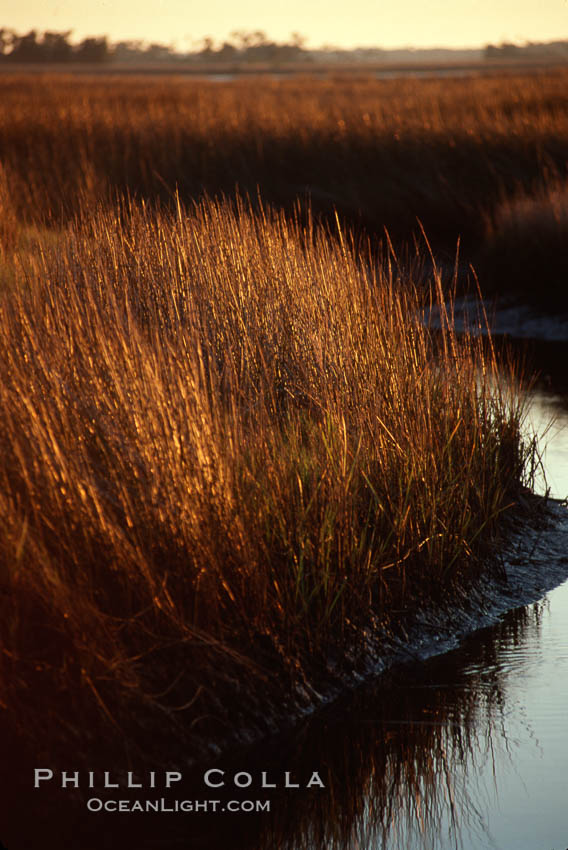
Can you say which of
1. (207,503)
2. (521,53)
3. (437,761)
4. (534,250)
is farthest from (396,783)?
(521,53)

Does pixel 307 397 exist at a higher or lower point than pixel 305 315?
lower

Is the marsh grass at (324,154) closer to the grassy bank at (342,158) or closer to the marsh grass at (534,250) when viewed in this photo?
the grassy bank at (342,158)

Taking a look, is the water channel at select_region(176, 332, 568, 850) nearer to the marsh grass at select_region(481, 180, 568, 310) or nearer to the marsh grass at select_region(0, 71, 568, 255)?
the marsh grass at select_region(481, 180, 568, 310)

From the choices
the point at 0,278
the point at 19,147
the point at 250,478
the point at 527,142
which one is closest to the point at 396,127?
the point at 527,142

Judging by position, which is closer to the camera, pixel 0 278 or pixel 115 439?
pixel 115 439

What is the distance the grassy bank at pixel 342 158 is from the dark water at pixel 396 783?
24.9 feet

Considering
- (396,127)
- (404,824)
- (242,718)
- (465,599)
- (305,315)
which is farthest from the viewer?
(396,127)

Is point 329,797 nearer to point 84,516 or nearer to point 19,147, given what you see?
point 84,516

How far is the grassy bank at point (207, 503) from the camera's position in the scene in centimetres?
334

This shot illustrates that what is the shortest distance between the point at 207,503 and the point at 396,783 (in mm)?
1083

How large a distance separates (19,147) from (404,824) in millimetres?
12886

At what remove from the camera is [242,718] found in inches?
143

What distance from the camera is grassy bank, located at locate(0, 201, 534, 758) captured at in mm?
3338

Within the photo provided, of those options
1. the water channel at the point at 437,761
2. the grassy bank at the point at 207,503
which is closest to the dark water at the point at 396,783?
the water channel at the point at 437,761
